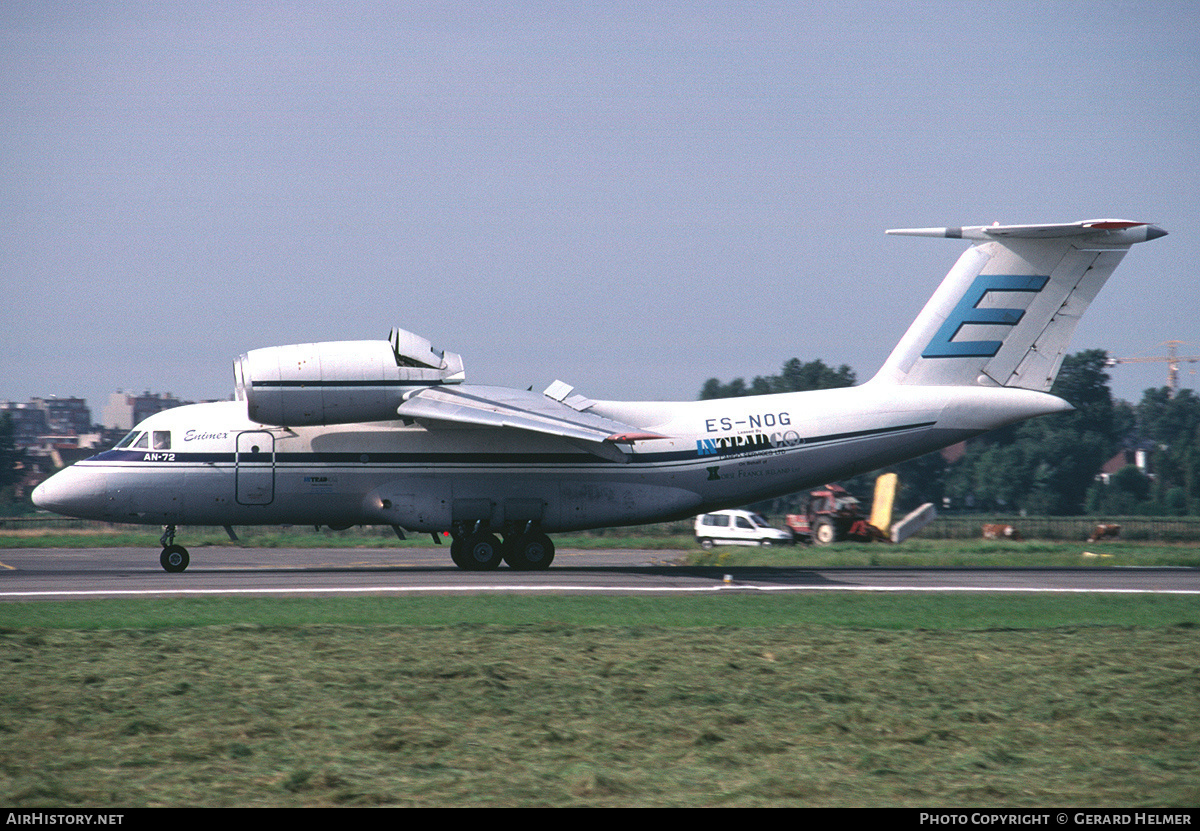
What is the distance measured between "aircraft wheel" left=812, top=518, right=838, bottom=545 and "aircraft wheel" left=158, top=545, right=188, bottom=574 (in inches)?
914

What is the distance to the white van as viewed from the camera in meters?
35.8

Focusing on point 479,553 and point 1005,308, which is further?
point 1005,308

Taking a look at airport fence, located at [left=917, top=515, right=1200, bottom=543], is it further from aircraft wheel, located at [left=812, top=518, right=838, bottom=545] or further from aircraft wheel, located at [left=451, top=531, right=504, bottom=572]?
aircraft wheel, located at [left=451, top=531, right=504, bottom=572]

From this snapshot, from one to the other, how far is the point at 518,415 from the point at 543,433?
0.77 meters

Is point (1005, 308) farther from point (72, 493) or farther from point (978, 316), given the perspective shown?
point (72, 493)

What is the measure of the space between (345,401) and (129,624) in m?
7.53

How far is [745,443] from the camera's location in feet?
70.5

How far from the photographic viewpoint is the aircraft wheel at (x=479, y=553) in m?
20.9

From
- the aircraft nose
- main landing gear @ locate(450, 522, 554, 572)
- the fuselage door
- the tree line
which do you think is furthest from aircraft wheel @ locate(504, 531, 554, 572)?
the tree line

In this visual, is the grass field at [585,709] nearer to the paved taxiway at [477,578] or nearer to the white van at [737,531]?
the paved taxiway at [477,578]

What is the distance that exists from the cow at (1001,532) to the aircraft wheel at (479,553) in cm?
2759

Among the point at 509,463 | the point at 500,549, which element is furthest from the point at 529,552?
the point at 509,463
